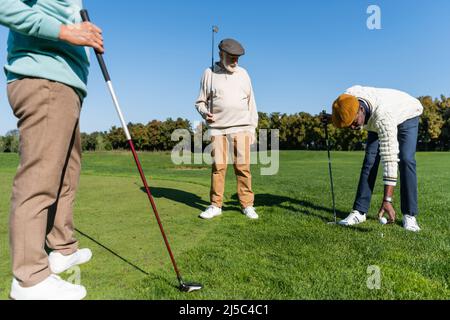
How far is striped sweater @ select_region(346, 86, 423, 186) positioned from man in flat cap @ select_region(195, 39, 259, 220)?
1746 millimetres

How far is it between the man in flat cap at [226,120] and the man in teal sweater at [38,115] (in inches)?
123

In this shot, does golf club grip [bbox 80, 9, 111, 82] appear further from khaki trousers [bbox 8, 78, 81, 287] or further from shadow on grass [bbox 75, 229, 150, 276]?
shadow on grass [bbox 75, 229, 150, 276]

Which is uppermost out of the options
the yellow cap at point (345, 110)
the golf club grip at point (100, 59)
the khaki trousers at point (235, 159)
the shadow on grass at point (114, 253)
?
the golf club grip at point (100, 59)

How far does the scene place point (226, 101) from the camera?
230 inches

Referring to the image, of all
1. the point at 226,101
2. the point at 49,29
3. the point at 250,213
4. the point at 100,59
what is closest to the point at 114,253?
the point at 100,59

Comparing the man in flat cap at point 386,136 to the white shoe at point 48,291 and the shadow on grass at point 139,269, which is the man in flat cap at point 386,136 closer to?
the shadow on grass at point 139,269

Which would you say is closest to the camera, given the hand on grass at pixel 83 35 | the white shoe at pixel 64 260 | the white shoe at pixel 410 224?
the hand on grass at pixel 83 35

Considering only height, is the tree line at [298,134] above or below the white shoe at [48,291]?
above

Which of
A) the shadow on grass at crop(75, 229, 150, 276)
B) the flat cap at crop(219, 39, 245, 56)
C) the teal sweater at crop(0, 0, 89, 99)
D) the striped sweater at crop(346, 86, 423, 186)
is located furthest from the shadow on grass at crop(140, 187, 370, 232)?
the teal sweater at crop(0, 0, 89, 99)

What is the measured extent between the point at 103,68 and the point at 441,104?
285ft

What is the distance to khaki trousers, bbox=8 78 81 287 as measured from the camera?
101 inches

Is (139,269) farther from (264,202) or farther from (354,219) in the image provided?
(264,202)

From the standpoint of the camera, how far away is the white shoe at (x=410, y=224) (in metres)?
4.75

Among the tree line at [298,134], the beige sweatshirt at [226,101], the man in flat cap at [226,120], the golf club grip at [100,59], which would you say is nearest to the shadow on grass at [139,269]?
the golf club grip at [100,59]
